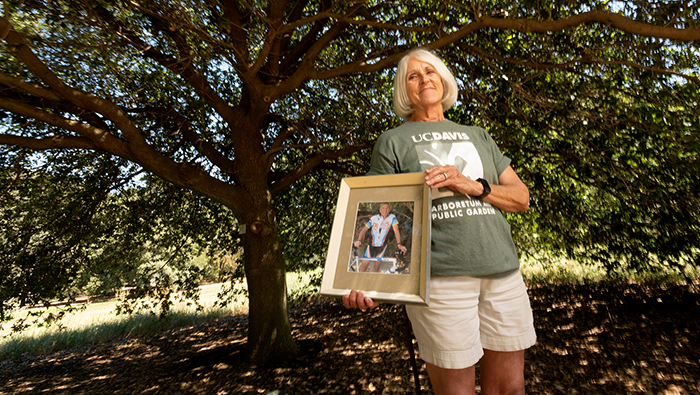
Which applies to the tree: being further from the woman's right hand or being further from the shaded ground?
the woman's right hand

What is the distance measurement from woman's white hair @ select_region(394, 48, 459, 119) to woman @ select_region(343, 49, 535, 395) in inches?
2.1

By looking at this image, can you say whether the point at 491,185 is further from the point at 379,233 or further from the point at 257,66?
the point at 257,66

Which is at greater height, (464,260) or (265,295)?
(464,260)

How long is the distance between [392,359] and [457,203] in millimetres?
3999

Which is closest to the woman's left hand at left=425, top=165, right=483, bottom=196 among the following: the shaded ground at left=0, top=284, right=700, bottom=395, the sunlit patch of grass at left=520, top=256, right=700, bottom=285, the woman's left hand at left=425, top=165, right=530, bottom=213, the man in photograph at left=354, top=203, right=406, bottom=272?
the woman's left hand at left=425, top=165, right=530, bottom=213

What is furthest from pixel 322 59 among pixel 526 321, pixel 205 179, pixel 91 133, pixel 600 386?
pixel 600 386

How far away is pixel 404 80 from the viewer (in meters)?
1.64

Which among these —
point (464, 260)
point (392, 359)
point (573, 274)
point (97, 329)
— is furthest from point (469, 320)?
point (97, 329)

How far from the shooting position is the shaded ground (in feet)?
Answer: 11.7

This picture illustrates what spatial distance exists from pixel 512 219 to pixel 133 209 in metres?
7.51

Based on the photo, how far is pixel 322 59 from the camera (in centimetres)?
520

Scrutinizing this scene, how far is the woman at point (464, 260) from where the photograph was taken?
129 centimetres

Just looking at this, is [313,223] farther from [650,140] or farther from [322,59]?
[650,140]

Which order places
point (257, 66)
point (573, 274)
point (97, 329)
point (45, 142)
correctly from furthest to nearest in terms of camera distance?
point (97, 329) → point (573, 274) → point (45, 142) → point (257, 66)
